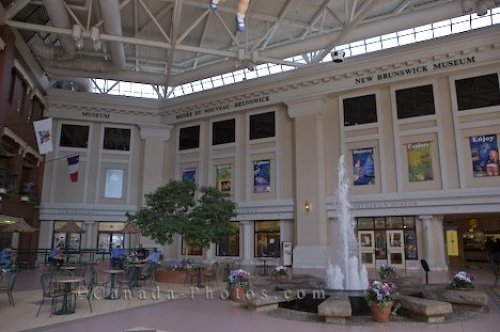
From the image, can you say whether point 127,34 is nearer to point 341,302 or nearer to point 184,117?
point 184,117

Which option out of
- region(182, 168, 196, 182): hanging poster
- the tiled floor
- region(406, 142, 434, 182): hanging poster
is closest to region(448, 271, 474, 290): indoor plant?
the tiled floor

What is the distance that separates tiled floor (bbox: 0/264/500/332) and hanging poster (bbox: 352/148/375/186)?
10480 mm

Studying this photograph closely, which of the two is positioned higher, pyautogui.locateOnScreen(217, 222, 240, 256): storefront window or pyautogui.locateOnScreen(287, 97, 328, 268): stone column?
pyautogui.locateOnScreen(287, 97, 328, 268): stone column

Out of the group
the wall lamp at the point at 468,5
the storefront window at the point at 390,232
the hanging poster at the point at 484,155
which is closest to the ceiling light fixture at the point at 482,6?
the wall lamp at the point at 468,5

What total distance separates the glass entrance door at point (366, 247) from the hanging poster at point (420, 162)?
11.7 ft

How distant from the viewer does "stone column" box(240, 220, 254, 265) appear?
23.8 m

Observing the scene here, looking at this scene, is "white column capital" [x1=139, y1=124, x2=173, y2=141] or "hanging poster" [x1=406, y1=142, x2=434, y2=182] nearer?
"hanging poster" [x1=406, y1=142, x2=434, y2=182]

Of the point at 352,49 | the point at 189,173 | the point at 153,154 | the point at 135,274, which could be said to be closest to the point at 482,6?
the point at 352,49

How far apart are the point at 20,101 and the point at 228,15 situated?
1126 cm

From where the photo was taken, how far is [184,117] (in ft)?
89.1

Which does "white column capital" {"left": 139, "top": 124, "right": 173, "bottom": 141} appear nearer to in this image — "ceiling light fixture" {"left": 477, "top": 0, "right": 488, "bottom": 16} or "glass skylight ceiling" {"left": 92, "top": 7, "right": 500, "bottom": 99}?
"glass skylight ceiling" {"left": 92, "top": 7, "right": 500, "bottom": 99}

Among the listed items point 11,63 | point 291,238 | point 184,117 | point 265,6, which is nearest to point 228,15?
point 265,6

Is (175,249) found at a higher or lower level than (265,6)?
lower

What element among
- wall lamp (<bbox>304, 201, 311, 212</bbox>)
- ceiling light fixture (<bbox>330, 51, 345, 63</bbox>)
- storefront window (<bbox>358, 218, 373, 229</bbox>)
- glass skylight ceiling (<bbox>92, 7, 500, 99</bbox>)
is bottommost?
storefront window (<bbox>358, 218, 373, 229</bbox>)
